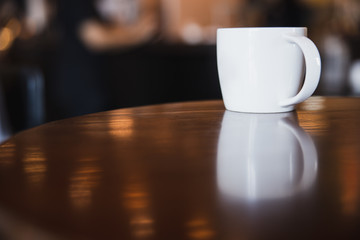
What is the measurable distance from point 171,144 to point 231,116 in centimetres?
14

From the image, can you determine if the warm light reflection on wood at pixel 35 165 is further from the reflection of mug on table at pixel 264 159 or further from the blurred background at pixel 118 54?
the blurred background at pixel 118 54

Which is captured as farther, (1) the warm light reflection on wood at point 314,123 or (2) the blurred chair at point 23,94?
(2) the blurred chair at point 23,94

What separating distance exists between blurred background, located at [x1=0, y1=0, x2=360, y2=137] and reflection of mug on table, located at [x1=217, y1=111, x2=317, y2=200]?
1.47m

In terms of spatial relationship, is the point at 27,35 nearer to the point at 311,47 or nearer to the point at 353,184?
the point at 311,47

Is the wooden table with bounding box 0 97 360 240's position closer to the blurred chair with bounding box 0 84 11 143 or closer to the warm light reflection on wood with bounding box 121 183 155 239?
the warm light reflection on wood with bounding box 121 183 155 239

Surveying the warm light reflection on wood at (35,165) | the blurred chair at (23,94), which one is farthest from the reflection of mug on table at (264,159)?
the blurred chair at (23,94)

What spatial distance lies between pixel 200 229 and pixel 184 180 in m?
0.07

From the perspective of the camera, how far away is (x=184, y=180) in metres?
0.28

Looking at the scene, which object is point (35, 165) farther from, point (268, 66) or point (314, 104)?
point (314, 104)

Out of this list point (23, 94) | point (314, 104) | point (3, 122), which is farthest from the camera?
point (3, 122)

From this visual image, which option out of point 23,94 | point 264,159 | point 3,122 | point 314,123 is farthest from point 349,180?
point 3,122

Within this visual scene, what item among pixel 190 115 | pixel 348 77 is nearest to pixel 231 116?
pixel 190 115

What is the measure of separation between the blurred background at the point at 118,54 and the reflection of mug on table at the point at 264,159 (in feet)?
4.83

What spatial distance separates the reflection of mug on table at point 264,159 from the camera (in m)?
0.27
